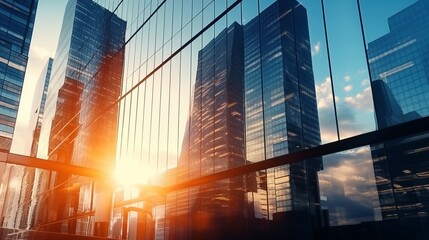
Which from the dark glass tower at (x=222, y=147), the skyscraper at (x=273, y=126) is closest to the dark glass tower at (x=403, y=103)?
the skyscraper at (x=273, y=126)

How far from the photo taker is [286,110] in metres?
126

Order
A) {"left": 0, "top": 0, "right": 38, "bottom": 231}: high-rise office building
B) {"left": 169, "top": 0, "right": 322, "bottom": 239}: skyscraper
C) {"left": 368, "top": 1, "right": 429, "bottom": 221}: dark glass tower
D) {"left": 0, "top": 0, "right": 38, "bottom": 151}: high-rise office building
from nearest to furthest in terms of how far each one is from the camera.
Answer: {"left": 0, "top": 0, "right": 38, "bottom": 151}: high-rise office building < {"left": 0, "top": 0, "right": 38, "bottom": 231}: high-rise office building < {"left": 368, "top": 1, "right": 429, "bottom": 221}: dark glass tower < {"left": 169, "top": 0, "right": 322, "bottom": 239}: skyscraper

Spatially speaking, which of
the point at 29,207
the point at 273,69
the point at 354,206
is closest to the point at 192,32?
the point at 29,207

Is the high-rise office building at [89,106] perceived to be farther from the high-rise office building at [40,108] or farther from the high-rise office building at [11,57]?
the high-rise office building at [40,108]

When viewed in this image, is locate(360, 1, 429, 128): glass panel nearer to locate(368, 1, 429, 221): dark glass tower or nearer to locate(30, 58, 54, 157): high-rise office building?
locate(368, 1, 429, 221): dark glass tower

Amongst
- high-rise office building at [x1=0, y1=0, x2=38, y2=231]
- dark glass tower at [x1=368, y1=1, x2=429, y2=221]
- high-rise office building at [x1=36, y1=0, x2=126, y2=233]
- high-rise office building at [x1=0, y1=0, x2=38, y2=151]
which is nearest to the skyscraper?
dark glass tower at [x1=368, y1=1, x2=429, y2=221]

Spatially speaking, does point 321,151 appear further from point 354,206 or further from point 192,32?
point 354,206

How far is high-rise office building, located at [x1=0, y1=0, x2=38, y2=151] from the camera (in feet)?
279

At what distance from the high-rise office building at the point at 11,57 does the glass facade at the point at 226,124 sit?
16649 mm

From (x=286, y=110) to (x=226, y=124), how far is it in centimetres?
2467

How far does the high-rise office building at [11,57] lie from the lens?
279 ft

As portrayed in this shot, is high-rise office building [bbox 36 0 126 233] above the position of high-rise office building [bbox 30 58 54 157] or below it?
below

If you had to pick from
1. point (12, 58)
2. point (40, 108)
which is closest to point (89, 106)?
point (12, 58)

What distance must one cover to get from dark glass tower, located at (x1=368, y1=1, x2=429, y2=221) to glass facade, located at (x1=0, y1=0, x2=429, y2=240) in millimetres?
488
